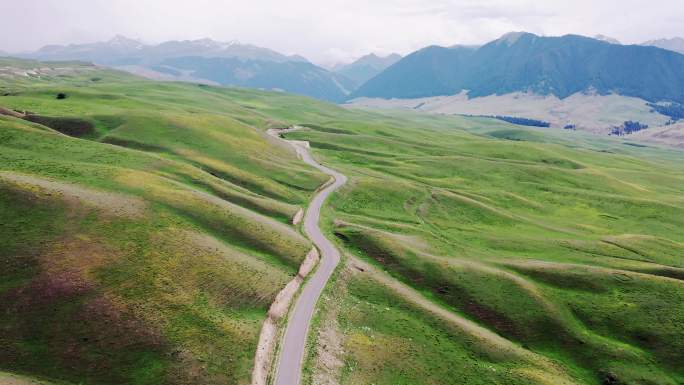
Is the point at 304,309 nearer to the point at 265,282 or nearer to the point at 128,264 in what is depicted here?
the point at 265,282

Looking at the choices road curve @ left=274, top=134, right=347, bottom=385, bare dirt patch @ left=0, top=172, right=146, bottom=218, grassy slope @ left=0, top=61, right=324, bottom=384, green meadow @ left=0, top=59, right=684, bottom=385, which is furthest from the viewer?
bare dirt patch @ left=0, top=172, right=146, bottom=218

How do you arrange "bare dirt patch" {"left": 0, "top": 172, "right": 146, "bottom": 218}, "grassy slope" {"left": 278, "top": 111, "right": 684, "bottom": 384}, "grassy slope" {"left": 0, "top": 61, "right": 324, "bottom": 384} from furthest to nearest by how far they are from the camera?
"bare dirt patch" {"left": 0, "top": 172, "right": 146, "bottom": 218} < "grassy slope" {"left": 278, "top": 111, "right": 684, "bottom": 384} < "grassy slope" {"left": 0, "top": 61, "right": 324, "bottom": 384}

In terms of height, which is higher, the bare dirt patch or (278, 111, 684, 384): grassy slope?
the bare dirt patch

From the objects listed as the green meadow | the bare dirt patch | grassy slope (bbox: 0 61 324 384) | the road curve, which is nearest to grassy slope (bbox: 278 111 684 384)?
the green meadow

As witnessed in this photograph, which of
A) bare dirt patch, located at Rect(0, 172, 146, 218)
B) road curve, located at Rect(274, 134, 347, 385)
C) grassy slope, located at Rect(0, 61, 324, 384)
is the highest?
bare dirt patch, located at Rect(0, 172, 146, 218)

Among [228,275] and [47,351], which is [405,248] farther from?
[47,351]

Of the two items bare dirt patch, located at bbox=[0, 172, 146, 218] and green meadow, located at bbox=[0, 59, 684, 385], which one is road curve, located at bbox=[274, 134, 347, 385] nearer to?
green meadow, located at bbox=[0, 59, 684, 385]

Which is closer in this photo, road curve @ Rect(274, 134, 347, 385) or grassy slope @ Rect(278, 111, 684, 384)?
road curve @ Rect(274, 134, 347, 385)
